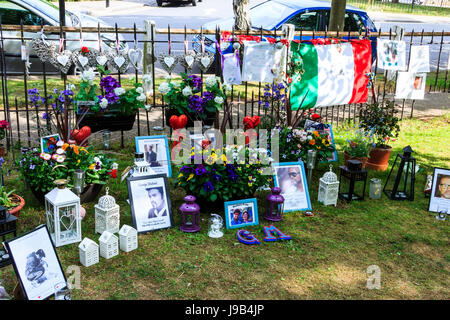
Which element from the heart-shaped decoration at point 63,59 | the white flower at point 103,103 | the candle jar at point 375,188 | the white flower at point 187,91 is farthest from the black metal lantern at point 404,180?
the heart-shaped decoration at point 63,59

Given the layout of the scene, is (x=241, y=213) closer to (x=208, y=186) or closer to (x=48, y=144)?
(x=208, y=186)

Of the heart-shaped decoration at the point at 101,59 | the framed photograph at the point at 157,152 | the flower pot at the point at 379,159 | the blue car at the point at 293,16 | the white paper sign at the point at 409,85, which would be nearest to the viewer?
the framed photograph at the point at 157,152

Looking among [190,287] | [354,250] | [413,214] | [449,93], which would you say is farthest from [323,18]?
[190,287]

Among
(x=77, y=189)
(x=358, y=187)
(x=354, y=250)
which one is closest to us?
(x=354, y=250)

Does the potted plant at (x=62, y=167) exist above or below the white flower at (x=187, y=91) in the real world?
below

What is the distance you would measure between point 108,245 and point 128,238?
0.61 feet

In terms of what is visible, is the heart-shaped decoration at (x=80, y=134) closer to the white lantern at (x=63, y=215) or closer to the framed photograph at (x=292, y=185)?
the white lantern at (x=63, y=215)

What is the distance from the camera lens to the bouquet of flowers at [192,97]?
5.91 meters

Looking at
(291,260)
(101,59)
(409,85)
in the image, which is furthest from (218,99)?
(409,85)

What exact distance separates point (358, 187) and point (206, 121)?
2.01 metres

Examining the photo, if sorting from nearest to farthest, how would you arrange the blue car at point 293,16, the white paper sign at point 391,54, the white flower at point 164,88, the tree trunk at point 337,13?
the white flower at point 164,88
the white paper sign at point 391,54
the tree trunk at point 337,13
the blue car at point 293,16

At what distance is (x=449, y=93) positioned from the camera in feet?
35.7

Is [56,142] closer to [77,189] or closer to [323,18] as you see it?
[77,189]

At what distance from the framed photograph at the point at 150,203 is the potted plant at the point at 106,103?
1.60 m
